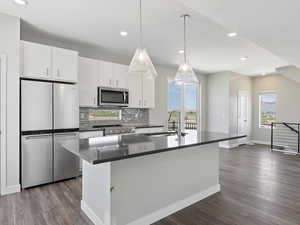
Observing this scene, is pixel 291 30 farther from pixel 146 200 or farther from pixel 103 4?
pixel 146 200

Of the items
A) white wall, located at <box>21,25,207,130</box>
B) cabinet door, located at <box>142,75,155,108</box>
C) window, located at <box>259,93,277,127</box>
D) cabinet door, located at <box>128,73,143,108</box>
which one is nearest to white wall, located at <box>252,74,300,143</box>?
window, located at <box>259,93,277,127</box>

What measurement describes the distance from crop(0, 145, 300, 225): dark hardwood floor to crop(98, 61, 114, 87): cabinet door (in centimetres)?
212

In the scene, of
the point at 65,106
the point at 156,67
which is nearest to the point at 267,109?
the point at 156,67

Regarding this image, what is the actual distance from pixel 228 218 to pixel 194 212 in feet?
1.32

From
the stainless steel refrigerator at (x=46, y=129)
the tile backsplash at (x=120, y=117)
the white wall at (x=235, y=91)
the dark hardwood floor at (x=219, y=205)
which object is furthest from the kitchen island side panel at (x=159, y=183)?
the white wall at (x=235, y=91)

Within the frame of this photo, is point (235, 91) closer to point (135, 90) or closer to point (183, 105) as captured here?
point (183, 105)

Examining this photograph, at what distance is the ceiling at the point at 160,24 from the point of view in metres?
2.20

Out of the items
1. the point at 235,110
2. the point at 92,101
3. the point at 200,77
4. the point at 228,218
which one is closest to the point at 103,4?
the point at 92,101

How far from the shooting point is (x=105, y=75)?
13.9 feet

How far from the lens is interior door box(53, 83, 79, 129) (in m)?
3.30

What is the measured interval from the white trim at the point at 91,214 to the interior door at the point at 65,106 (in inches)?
62.3

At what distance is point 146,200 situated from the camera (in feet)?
6.95

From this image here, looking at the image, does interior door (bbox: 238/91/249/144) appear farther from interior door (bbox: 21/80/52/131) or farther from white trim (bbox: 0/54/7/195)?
white trim (bbox: 0/54/7/195)

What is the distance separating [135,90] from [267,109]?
584 cm
